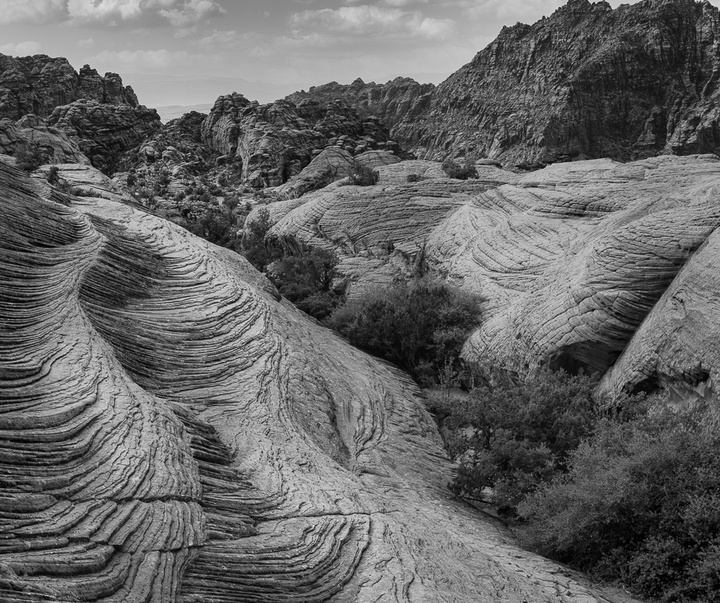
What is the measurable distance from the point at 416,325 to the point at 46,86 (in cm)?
11783

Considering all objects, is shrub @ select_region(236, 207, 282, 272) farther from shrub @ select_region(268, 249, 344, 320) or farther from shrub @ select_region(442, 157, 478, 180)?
shrub @ select_region(442, 157, 478, 180)

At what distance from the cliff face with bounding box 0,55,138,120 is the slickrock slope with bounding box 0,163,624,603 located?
106 metres

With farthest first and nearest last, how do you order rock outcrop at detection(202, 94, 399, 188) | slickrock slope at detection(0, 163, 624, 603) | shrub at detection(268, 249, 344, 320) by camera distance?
rock outcrop at detection(202, 94, 399, 188)
shrub at detection(268, 249, 344, 320)
slickrock slope at detection(0, 163, 624, 603)

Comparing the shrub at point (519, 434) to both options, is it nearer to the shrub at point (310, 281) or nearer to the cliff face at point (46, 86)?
the shrub at point (310, 281)

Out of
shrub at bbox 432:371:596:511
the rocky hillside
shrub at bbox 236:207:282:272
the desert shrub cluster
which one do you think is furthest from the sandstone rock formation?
the desert shrub cluster

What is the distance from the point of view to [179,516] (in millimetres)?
17594

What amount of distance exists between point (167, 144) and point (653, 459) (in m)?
97.8

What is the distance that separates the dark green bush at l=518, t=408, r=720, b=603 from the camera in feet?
69.9

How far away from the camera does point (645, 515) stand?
2242cm

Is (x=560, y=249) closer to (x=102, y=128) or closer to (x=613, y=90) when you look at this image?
(x=102, y=128)

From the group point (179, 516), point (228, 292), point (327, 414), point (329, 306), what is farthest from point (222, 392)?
point (329, 306)

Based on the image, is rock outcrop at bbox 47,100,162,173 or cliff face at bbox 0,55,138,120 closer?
rock outcrop at bbox 47,100,162,173

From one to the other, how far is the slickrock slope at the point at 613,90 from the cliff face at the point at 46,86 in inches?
2533

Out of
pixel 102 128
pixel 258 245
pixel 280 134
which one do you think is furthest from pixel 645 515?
pixel 102 128
